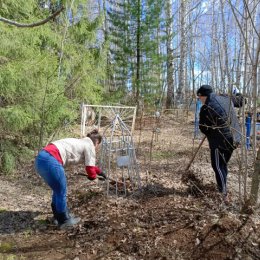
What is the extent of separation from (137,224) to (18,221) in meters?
1.57

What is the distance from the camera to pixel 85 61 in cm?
955

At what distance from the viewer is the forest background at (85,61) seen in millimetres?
3312

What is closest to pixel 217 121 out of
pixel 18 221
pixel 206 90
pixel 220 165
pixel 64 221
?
pixel 206 90

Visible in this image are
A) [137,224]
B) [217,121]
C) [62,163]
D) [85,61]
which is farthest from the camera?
[85,61]

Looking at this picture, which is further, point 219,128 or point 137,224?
point 219,128

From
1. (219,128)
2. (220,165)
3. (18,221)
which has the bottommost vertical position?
(18,221)

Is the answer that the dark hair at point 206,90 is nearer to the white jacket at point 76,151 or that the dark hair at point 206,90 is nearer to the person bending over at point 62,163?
the person bending over at point 62,163

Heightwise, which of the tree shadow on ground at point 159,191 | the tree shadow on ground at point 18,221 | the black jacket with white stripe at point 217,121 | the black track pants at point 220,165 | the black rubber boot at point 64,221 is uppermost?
the black jacket with white stripe at point 217,121

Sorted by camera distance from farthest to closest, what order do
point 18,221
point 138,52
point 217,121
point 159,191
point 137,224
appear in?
point 138,52, point 159,191, point 217,121, point 18,221, point 137,224

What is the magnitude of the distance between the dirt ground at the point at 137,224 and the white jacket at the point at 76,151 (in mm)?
729

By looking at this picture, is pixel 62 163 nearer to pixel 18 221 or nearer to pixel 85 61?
pixel 18 221

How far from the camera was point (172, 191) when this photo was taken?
15.2ft

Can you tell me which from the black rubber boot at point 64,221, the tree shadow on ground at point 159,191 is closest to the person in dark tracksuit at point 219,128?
the tree shadow on ground at point 159,191

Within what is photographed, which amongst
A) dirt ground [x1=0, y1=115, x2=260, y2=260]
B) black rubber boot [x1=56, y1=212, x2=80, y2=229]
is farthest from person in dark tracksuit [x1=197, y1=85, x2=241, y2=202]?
black rubber boot [x1=56, y1=212, x2=80, y2=229]
